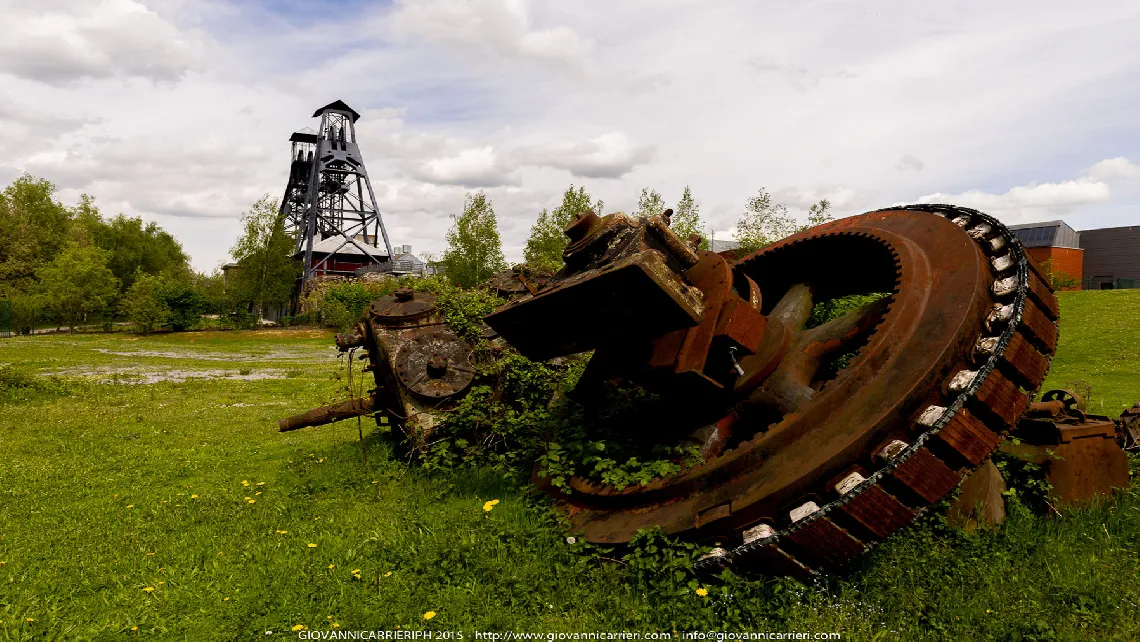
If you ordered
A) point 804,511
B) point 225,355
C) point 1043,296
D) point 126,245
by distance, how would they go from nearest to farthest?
point 804,511
point 1043,296
point 225,355
point 126,245

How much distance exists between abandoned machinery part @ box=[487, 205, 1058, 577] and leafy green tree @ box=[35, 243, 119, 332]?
47.8m

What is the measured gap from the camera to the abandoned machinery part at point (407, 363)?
282 inches

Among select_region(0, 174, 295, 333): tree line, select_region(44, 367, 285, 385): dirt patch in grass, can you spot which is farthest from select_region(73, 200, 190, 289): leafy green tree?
select_region(44, 367, 285, 385): dirt patch in grass

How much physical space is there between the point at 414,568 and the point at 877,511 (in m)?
2.82

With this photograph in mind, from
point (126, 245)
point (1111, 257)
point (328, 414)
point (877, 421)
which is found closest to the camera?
point (877, 421)

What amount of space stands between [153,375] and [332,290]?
2588cm

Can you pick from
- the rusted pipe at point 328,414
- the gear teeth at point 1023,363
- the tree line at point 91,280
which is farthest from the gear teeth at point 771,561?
the tree line at point 91,280

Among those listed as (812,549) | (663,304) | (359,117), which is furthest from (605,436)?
(359,117)

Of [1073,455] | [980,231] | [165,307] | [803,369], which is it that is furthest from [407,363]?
[165,307]

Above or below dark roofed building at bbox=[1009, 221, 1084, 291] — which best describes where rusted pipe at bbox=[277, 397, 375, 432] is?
below

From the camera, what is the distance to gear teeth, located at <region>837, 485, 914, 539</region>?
339 centimetres

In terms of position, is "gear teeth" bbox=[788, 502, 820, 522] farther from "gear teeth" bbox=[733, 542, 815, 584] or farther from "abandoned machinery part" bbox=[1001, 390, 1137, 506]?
"abandoned machinery part" bbox=[1001, 390, 1137, 506]

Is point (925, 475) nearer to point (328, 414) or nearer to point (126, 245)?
point (328, 414)

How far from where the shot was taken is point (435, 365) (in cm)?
728
